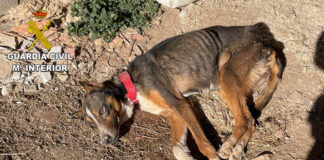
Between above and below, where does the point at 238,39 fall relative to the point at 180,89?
above

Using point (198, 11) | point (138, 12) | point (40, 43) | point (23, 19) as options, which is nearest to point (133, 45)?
point (138, 12)

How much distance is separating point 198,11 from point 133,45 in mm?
1742

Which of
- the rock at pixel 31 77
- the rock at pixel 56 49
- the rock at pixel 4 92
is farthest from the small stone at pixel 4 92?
the rock at pixel 56 49

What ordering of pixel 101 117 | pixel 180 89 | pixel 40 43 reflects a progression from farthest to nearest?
pixel 40 43 → pixel 180 89 → pixel 101 117

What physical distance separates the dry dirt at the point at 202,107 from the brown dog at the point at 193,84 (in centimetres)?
31

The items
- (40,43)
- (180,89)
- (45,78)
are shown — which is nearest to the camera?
(180,89)

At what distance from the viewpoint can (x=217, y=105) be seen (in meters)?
5.98

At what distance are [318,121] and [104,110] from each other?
365cm

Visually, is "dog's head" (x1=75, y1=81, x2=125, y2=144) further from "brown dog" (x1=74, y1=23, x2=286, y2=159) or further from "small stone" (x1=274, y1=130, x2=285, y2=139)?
"small stone" (x1=274, y1=130, x2=285, y2=139)

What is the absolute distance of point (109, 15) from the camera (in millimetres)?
6785

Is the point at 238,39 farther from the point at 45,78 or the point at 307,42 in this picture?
the point at 45,78

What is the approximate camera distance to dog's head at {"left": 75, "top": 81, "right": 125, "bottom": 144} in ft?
16.7

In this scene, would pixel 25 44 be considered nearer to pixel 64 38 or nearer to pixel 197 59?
pixel 64 38

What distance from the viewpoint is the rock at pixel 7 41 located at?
679 cm
